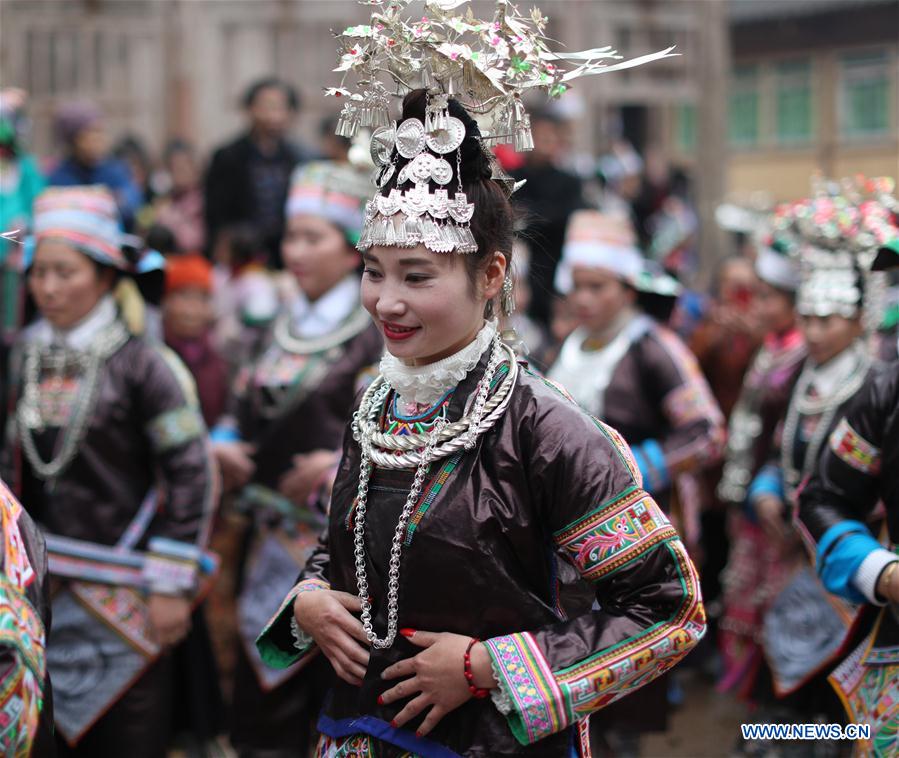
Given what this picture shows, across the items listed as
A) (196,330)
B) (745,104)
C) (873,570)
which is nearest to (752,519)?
(873,570)

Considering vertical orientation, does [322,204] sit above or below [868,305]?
above

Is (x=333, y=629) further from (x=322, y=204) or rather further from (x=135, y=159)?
(x=135, y=159)

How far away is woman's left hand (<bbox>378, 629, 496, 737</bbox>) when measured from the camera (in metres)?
2.30

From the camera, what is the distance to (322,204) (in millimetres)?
4660

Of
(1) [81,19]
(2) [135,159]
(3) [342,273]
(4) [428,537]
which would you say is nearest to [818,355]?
(3) [342,273]

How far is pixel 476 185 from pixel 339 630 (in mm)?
951

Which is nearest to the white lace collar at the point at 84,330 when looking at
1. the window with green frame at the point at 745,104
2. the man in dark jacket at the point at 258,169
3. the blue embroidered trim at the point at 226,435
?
the blue embroidered trim at the point at 226,435

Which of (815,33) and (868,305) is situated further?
(815,33)

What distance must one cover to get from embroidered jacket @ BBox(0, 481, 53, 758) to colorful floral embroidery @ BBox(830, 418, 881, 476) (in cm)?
196

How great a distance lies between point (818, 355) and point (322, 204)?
1990 mm

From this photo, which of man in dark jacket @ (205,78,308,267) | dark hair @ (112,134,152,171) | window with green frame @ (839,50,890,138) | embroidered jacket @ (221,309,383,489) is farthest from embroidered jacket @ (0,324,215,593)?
window with green frame @ (839,50,890,138)

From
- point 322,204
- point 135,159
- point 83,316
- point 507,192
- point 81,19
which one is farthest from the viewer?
point 81,19

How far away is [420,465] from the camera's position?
2.44 metres

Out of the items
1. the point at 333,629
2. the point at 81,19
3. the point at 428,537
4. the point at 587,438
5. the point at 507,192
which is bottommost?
the point at 333,629
